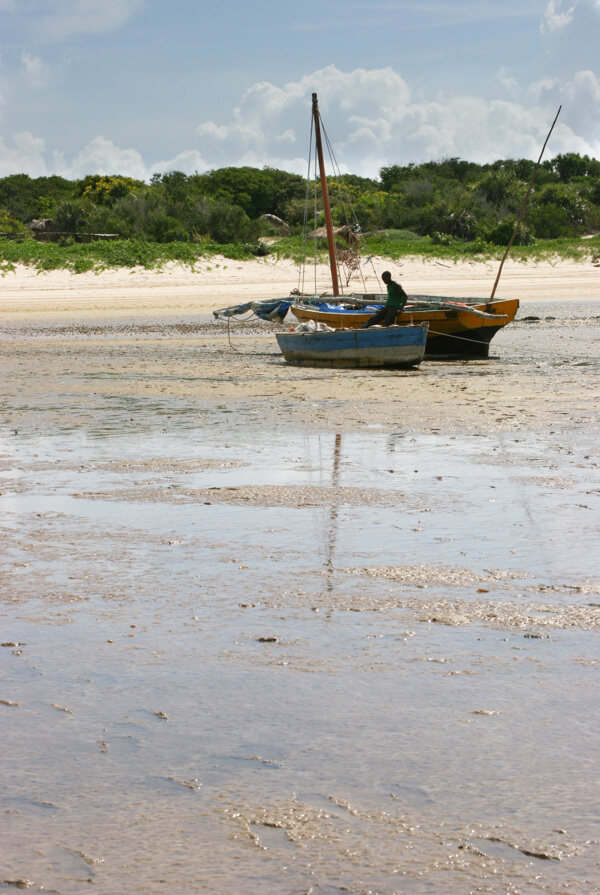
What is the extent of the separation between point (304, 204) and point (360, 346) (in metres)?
42.6

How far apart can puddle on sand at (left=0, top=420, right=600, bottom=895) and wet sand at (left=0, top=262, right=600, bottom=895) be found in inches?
0.5

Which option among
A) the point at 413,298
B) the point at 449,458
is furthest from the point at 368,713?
the point at 413,298

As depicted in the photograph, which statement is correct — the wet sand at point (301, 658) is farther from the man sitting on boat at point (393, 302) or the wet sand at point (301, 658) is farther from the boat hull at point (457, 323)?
the boat hull at point (457, 323)

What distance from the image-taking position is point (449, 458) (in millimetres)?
10367

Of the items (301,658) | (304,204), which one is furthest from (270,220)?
(301,658)

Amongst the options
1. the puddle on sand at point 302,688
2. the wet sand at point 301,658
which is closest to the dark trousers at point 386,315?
the wet sand at point 301,658

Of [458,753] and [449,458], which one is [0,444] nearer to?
[449,458]

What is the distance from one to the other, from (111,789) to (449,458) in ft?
22.7

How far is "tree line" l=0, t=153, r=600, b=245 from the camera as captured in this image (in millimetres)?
49031

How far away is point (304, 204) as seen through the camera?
60.1m

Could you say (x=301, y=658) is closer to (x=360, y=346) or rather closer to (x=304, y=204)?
(x=360, y=346)

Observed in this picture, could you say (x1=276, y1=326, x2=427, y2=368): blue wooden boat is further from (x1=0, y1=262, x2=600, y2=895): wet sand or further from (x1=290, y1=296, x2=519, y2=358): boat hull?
(x1=0, y1=262, x2=600, y2=895): wet sand

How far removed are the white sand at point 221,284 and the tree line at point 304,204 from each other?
3.62 m

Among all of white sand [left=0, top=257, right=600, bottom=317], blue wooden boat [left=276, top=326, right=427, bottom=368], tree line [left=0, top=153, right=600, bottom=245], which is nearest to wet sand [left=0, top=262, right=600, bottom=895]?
blue wooden boat [left=276, top=326, right=427, bottom=368]
